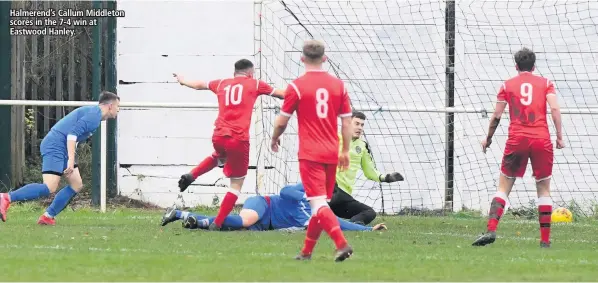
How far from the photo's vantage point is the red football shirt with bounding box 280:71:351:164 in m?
9.34

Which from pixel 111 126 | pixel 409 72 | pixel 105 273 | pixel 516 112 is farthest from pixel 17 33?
pixel 105 273

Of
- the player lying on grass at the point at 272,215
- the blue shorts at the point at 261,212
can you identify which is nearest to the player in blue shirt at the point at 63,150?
the player lying on grass at the point at 272,215

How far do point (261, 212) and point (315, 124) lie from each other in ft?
11.1

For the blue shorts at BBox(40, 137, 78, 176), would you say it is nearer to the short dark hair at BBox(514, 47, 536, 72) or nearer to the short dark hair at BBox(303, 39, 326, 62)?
the short dark hair at BBox(303, 39, 326, 62)

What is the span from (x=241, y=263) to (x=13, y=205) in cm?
896

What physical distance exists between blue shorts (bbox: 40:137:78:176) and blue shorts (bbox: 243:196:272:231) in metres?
2.28

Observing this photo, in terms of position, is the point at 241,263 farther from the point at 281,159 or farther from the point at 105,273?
the point at 281,159

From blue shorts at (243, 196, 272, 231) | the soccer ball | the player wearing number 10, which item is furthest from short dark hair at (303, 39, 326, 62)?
the soccer ball

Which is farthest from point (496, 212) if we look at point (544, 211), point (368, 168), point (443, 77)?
point (443, 77)

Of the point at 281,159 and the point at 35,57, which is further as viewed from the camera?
the point at 35,57

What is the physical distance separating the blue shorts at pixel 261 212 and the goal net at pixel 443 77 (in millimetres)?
4537

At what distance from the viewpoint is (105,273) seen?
809 cm

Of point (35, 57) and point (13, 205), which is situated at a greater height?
point (35, 57)

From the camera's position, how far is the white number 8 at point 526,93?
1105 centimetres
